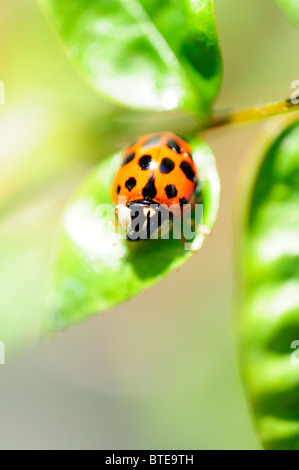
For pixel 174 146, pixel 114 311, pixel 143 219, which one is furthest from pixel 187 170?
pixel 114 311

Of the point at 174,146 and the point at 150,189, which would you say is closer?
the point at 174,146

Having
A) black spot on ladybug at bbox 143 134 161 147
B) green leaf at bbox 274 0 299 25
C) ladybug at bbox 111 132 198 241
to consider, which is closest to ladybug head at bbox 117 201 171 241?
ladybug at bbox 111 132 198 241

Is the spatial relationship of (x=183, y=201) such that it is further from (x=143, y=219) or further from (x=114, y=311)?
(x=114, y=311)

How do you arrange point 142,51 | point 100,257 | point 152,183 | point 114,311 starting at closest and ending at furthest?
point 100,257
point 142,51
point 152,183
point 114,311

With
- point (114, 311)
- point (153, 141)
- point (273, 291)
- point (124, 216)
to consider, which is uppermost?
point (114, 311)

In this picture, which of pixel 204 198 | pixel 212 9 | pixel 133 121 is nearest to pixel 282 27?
pixel 133 121

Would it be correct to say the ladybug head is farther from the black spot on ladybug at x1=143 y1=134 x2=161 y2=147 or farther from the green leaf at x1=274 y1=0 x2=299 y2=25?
the green leaf at x1=274 y1=0 x2=299 y2=25

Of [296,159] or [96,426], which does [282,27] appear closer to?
[296,159]

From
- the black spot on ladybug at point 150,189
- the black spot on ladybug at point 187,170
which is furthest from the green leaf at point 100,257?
the black spot on ladybug at point 150,189
